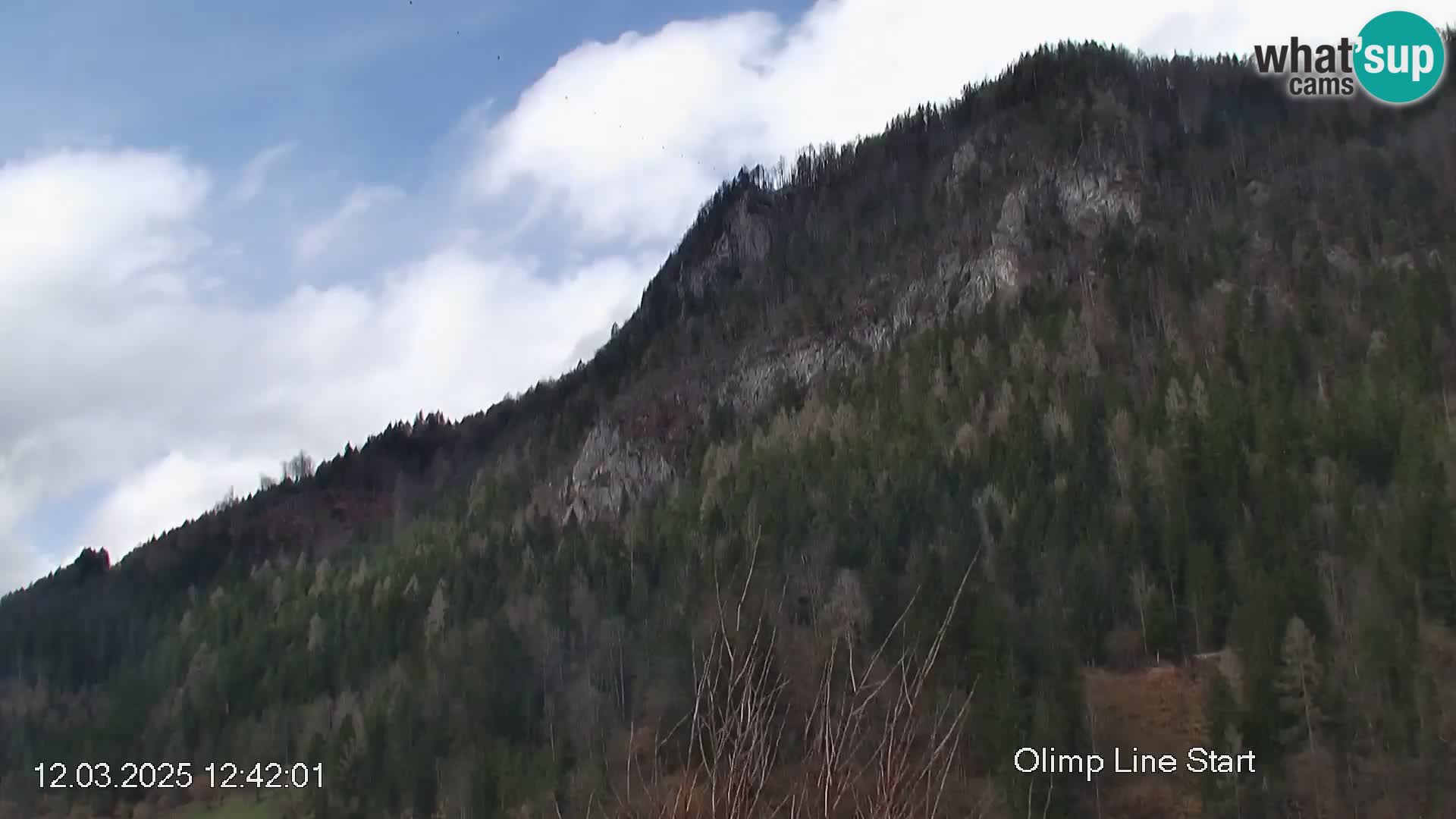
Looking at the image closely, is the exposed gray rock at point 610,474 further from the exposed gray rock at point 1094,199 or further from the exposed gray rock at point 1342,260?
the exposed gray rock at point 1342,260

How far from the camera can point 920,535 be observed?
7394 centimetres

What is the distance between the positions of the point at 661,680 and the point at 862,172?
122 metres

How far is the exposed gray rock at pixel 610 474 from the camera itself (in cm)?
11881

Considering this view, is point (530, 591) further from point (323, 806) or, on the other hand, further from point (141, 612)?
point (141, 612)

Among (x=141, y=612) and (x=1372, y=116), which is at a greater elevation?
(x=1372, y=116)

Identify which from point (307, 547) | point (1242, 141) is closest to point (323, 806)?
point (307, 547)

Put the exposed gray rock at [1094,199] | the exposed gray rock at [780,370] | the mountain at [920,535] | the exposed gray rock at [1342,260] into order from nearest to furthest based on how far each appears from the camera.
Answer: the mountain at [920,535], the exposed gray rock at [1342,260], the exposed gray rock at [1094,199], the exposed gray rock at [780,370]

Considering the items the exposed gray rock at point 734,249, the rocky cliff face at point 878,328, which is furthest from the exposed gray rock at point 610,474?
the exposed gray rock at point 734,249

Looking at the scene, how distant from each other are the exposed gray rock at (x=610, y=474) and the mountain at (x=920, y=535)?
82 cm

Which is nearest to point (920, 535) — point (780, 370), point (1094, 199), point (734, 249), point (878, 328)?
point (878, 328)

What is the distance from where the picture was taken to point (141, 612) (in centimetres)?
12025

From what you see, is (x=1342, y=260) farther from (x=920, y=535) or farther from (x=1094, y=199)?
(x=920, y=535)

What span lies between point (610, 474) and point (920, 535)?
2231 inches

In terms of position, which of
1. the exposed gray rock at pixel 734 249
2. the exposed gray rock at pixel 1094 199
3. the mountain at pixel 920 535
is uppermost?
the exposed gray rock at pixel 734 249
